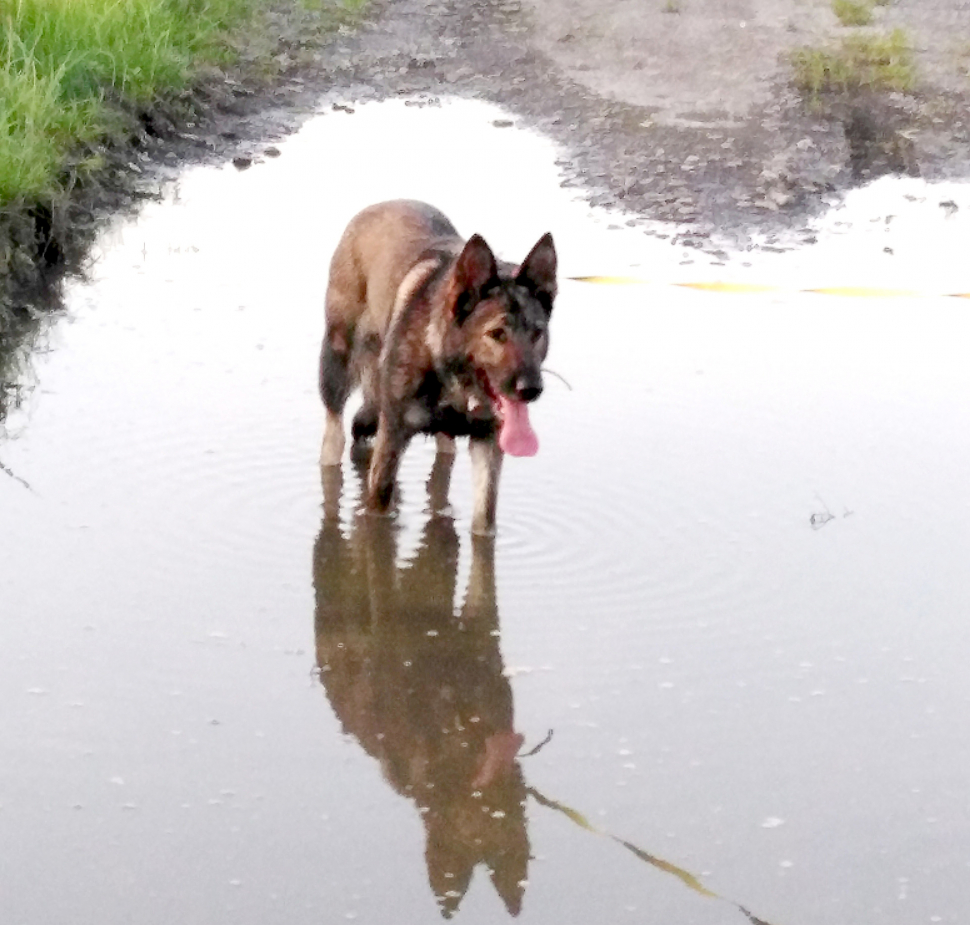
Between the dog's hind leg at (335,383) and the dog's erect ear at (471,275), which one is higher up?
the dog's erect ear at (471,275)

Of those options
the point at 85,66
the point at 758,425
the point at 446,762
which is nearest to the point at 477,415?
the point at 758,425

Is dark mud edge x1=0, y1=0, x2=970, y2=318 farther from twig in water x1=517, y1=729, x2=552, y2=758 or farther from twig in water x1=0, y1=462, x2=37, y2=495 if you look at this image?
twig in water x1=517, y1=729, x2=552, y2=758

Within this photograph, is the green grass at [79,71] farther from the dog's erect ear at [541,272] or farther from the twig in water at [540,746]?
the twig in water at [540,746]

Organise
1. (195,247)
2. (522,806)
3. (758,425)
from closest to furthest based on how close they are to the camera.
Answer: (522,806) < (758,425) < (195,247)

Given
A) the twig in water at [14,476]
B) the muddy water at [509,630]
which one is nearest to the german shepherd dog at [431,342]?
the muddy water at [509,630]

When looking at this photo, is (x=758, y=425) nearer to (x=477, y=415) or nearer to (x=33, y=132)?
(x=477, y=415)

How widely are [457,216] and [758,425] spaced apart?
10.8ft

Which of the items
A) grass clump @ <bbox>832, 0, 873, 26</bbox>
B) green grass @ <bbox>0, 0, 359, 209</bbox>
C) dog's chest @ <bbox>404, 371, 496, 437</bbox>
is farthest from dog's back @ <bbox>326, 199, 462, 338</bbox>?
grass clump @ <bbox>832, 0, 873, 26</bbox>

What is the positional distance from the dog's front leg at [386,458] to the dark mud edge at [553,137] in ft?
7.03

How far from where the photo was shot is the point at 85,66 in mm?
10609

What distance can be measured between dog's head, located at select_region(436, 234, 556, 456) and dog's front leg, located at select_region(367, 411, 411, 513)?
417 mm

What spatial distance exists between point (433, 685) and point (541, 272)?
4.97ft

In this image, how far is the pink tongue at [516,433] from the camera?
5.95 m

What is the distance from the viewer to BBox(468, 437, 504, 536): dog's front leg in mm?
6043
